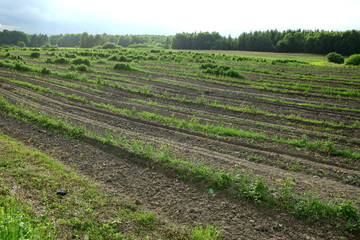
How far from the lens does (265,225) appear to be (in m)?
6.27

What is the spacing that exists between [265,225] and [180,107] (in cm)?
1135

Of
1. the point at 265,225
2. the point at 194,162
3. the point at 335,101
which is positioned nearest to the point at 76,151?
the point at 194,162

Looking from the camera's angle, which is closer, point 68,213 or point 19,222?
point 19,222

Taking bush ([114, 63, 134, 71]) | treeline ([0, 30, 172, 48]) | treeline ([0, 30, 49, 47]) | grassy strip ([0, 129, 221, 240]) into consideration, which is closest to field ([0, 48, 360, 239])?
grassy strip ([0, 129, 221, 240])

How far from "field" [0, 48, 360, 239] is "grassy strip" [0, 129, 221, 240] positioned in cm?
35

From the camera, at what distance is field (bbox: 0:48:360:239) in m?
6.57

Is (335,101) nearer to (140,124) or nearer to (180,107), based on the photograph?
(180,107)

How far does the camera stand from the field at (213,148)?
6.57 metres

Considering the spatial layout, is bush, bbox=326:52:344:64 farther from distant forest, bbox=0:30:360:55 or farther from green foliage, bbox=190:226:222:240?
green foliage, bbox=190:226:222:240

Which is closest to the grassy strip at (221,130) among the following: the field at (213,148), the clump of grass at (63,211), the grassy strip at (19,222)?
the field at (213,148)

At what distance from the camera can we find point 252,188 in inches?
285

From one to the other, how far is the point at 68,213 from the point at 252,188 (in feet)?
14.6

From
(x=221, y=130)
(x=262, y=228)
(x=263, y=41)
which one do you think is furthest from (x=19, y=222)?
(x=263, y=41)

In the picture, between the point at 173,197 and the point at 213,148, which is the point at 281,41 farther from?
the point at 173,197
